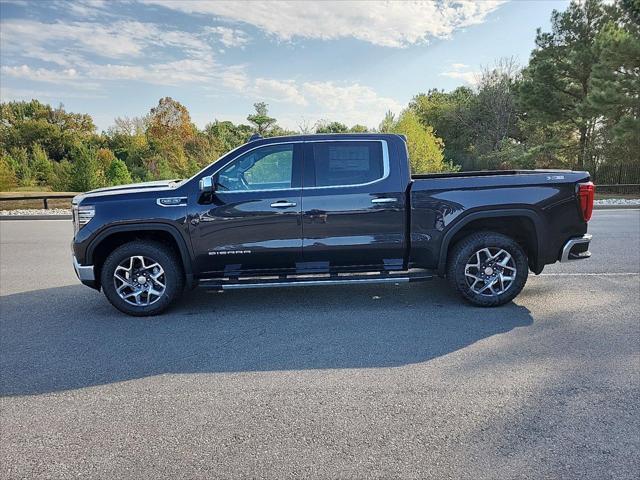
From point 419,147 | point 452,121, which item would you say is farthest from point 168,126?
point 419,147

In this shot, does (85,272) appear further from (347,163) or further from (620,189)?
(620,189)

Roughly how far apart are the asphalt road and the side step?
1.18 ft

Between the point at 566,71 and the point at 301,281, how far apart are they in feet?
91.1

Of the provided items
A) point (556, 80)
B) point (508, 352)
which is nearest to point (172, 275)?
point (508, 352)

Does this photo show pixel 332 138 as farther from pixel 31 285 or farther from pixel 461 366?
pixel 31 285

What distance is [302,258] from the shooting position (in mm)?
5262

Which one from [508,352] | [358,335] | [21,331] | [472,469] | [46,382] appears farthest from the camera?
[21,331]

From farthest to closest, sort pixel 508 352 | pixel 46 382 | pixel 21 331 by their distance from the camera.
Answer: pixel 21 331 → pixel 508 352 → pixel 46 382

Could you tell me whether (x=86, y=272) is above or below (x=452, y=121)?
below

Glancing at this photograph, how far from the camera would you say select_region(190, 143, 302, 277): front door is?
16.8ft

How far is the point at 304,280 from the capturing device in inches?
206

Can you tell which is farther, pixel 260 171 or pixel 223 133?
pixel 223 133

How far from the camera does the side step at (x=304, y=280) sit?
16.8 feet

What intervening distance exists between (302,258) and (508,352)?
7.81 ft
